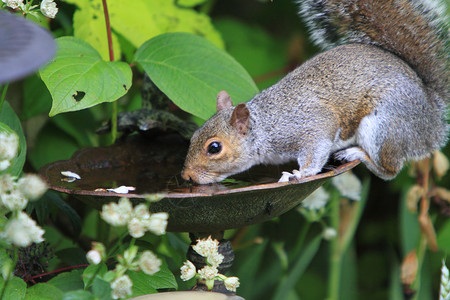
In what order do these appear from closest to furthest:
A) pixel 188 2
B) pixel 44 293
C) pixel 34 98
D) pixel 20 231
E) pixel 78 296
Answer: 1. pixel 20 231
2. pixel 78 296
3. pixel 44 293
4. pixel 34 98
5. pixel 188 2

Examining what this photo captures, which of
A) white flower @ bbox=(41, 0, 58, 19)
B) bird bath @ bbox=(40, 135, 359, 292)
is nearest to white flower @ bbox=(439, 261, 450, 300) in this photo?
bird bath @ bbox=(40, 135, 359, 292)

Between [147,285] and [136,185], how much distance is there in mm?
259

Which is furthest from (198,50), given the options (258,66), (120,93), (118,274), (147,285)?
(258,66)

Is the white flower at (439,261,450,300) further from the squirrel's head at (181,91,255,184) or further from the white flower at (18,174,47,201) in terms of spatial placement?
the white flower at (18,174,47,201)

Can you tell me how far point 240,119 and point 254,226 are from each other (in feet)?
2.35

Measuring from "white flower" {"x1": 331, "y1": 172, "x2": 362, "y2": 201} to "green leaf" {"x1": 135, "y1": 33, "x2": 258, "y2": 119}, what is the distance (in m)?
0.42

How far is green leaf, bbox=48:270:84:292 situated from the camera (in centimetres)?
97

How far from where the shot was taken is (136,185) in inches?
44.9

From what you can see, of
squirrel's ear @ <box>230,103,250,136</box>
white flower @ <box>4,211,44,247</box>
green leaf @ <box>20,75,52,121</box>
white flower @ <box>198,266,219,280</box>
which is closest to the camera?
white flower @ <box>4,211,44,247</box>

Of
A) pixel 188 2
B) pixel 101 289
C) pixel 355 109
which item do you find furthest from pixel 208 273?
pixel 188 2

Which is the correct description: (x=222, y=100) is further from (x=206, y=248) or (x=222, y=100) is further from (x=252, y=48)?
(x=252, y=48)

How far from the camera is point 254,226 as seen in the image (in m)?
1.75

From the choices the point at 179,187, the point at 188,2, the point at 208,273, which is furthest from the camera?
the point at 188,2

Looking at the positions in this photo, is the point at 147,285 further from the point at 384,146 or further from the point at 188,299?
the point at 384,146
